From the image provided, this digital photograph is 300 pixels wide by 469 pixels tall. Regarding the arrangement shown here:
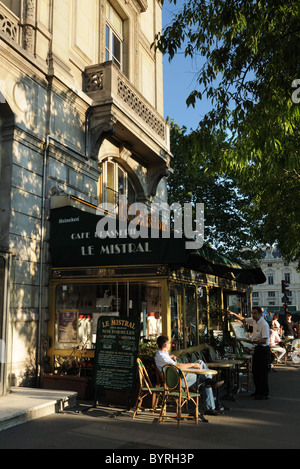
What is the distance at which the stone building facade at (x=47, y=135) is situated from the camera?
8.63 m

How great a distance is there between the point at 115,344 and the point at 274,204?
8139mm

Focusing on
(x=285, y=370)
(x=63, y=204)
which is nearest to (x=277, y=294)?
(x=285, y=370)

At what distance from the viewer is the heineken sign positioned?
834 centimetres

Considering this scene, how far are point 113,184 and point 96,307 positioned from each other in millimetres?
4885

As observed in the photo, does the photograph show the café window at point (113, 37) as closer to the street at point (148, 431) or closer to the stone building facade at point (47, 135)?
the stone building facade at point (47, 135)

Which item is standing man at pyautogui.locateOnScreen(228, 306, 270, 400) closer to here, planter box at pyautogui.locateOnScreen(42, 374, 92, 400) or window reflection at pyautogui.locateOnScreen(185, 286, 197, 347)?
window reflection at pyautogui.locateOnScreen(185, 286, 197, 347)

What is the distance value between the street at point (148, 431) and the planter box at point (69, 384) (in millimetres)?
A: 424

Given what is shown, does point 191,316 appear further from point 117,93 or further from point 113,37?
point 113,37

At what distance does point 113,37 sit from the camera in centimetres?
1419

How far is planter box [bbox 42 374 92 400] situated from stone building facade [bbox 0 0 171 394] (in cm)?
40

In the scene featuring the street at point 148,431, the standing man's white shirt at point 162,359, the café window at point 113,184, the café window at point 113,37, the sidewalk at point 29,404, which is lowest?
the street at point 148,431

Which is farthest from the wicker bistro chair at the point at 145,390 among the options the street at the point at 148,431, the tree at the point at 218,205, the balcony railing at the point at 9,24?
the tree at the point at 218,205

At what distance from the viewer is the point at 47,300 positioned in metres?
9.41

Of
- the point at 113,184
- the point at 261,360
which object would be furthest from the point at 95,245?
the point at 113,184
